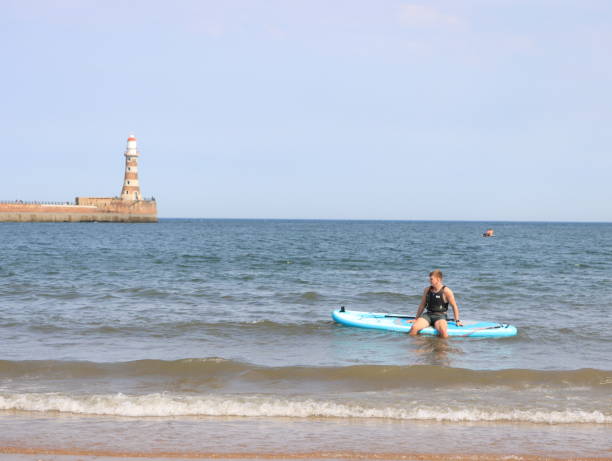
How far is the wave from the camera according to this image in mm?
9562

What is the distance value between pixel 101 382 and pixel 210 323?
5251 millimetres

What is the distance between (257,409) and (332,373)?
7.71 feet

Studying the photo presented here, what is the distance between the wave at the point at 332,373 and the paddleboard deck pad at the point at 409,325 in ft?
10.1

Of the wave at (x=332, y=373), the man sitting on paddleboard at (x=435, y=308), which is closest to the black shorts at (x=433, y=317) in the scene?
the man sitting on paddleboard at (x=435, y=308)

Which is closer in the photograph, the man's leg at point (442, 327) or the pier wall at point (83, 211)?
the man's leg at point (442, 327)

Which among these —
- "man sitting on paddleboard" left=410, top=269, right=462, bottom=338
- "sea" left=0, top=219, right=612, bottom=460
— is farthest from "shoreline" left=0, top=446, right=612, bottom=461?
"man sitting on paddleboard" left=410, top=269, right=462, bottom=338

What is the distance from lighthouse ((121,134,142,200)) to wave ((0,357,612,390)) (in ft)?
308

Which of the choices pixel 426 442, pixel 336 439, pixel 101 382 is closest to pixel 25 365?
pixel 101 382

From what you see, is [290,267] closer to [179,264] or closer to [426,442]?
[179,264]

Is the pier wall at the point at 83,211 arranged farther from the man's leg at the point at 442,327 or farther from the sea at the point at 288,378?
the man's leg at the point at 442,327

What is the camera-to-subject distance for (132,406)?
7988mm

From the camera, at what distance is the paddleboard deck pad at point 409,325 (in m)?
13.3

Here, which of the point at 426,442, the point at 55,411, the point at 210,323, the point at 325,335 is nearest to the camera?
the point at 426,442

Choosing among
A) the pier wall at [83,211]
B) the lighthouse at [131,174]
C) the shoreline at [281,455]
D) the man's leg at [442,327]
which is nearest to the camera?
the shoreline at [281,455]
